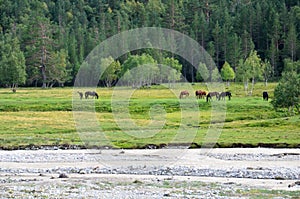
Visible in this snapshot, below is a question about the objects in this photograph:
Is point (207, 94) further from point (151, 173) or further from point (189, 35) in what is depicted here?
point (189, 35)

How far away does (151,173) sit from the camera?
43188 mm

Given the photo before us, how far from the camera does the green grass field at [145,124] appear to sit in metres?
60.9

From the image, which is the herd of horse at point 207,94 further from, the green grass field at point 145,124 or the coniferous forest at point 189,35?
the coniferous forest at point 189,35

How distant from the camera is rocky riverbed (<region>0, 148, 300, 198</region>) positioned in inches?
1347

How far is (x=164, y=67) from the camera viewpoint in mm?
133250

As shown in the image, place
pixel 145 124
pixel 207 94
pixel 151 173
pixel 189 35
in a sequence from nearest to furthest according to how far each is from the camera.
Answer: pixel 151 173 < pixel 145 124 < pixel 207 94 < pixel 189 35

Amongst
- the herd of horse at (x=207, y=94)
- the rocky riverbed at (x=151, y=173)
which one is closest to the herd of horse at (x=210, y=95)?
the herd of horse at (x=207, y=94)

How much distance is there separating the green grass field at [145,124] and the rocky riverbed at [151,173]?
4.71m

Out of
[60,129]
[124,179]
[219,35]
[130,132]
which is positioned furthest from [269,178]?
[219,35]

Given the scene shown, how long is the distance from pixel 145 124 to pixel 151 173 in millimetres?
30654

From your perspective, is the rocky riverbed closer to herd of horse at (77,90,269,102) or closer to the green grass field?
the green grass field

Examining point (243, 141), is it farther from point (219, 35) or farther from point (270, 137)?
point (219, 35)

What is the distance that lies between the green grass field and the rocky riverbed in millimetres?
4713

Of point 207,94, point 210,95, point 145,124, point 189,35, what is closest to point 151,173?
point 145,124
